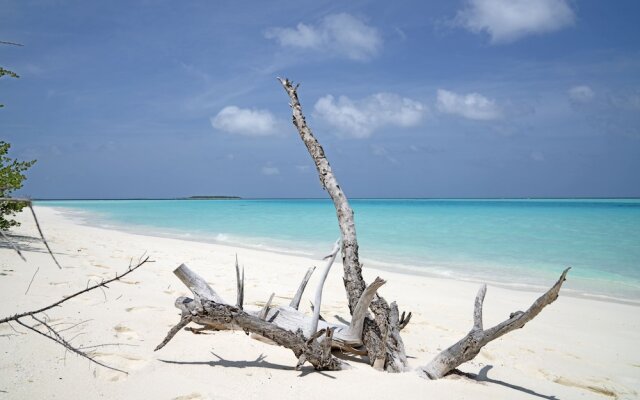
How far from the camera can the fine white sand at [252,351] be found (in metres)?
2.88

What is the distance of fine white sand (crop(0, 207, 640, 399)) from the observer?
9.43 ft

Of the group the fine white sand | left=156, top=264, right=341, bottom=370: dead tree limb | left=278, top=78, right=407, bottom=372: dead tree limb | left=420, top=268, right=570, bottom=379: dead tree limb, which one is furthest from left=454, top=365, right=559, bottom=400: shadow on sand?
left=156, top=264, right=341, bottom=370: dead tree limb

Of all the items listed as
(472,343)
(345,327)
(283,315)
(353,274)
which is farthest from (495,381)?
(283,315)

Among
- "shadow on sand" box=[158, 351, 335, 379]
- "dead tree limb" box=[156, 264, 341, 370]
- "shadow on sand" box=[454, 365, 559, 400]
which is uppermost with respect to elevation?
"dead tree limb" box=[156, 264, 341, 370]

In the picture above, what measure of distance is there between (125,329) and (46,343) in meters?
0.69

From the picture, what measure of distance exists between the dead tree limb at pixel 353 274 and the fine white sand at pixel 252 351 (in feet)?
0.51

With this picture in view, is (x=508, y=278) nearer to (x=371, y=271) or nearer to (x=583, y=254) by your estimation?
(x=371, y=271)

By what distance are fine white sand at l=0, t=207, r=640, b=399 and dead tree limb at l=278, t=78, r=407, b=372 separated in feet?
0.51

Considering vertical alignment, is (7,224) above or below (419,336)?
above

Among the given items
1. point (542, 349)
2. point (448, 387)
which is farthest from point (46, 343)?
point (542, 349)

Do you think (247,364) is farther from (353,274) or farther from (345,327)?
(353,274)

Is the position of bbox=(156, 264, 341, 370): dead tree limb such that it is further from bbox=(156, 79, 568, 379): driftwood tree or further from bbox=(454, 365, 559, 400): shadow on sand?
bbox=(454, 365, 559, 400): shadow on sand

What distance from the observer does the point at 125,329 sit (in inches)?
151

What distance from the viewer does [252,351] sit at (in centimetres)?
362
